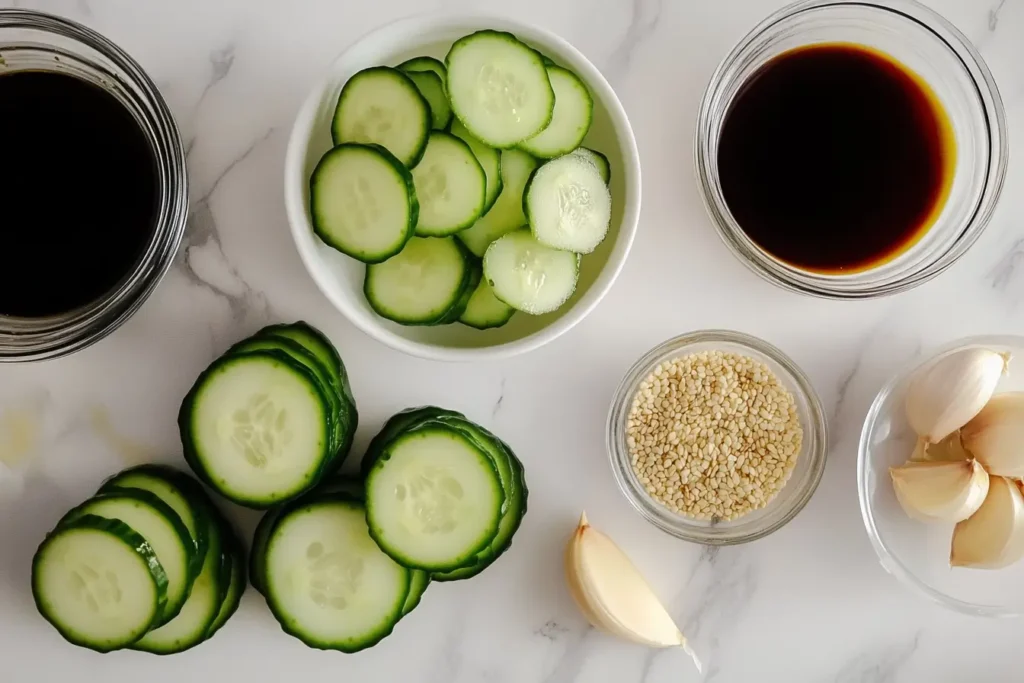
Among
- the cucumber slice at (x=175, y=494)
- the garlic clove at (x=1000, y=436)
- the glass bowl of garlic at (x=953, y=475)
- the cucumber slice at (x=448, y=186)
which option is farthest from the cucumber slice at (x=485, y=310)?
the garlic clove at (x=1000, y=436)

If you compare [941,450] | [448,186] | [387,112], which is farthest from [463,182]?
[941,450]

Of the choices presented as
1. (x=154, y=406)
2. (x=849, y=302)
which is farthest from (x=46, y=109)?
(x=849, y=302)

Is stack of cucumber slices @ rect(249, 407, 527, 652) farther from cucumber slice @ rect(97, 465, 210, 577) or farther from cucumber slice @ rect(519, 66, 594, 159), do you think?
cucumber slice @ rect(519, 66, 594, 159)

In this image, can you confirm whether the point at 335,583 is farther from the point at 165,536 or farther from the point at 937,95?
the point at 937,95

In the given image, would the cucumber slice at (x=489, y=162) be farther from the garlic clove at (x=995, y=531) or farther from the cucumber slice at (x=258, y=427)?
the garlic clove at (x=995, y=531)

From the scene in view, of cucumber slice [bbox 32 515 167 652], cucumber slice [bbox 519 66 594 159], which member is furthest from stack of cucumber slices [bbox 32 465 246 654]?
cucumber slice [bbox 519 66 594 159]

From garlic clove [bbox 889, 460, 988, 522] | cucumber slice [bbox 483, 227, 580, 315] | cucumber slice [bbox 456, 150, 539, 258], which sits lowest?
garlic clove [bbox 889, 460, 988, 522]
